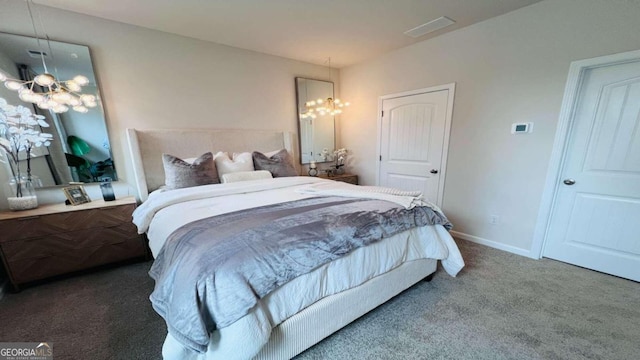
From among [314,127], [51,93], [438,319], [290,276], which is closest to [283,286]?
[290,276]

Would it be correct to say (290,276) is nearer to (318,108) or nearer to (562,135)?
(562,135)

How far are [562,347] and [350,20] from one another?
3115 millimetres

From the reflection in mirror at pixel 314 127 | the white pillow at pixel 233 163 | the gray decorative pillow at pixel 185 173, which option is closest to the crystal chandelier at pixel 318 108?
the reflection in mirror at pixel 314 127

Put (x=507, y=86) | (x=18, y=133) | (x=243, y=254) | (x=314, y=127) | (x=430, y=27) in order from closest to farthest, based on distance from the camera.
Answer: (x=243, y=254) < (x=18, y=133) < (x=507, y=86) < (x=430, y=27) < (x=314, y=127)

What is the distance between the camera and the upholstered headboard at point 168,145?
257cm

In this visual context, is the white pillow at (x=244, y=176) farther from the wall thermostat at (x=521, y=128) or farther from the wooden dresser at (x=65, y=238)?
the wall thermostat at (x=521, y=128)

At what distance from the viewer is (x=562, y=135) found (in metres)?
2.20

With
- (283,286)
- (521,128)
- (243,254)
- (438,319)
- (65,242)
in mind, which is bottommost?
(438,319)

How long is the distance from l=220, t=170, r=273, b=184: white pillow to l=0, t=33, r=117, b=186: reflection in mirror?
1.21 meters

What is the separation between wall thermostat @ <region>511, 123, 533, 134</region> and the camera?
2.38 m

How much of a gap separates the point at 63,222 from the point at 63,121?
38.9 inches
